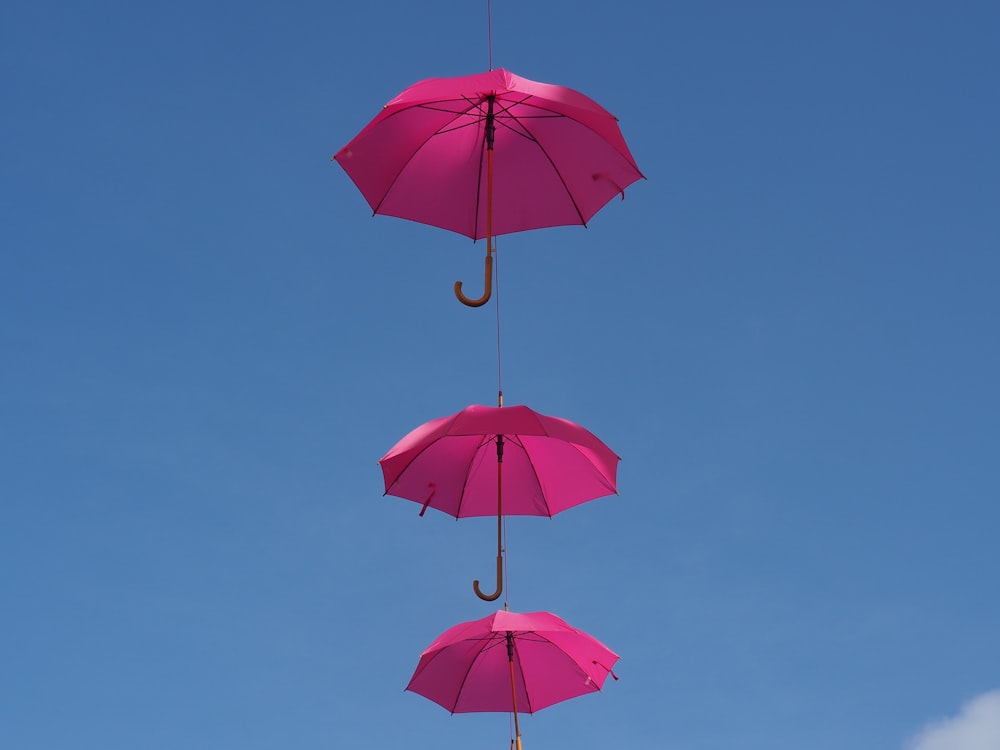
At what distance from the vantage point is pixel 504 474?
1327 centimetres

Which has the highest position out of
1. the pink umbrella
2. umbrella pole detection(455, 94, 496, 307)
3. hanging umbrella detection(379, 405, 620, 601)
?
umbrella pole detection(455, 94, 496, 307)

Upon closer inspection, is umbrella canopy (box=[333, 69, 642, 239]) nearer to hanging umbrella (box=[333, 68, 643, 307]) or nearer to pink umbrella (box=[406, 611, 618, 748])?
hanging umbrella (box=[333, 68, 643, 307])

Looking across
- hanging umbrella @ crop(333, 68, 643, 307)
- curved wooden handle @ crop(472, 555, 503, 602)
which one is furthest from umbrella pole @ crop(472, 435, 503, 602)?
hanging umbrella @ crop(333, 68, 643, 307)

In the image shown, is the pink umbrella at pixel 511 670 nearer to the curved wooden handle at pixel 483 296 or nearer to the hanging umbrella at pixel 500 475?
the hanging umbrella at pixel 500 475

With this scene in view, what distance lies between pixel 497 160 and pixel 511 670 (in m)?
5.04

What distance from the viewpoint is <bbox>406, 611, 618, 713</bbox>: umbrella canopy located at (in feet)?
43.5

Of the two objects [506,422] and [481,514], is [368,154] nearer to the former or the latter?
[506,422]

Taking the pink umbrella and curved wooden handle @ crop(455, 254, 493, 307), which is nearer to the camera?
curved wooden handle @ crop(455, 254, 493, 307)

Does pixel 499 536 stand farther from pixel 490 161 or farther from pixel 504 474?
pixel 490 161

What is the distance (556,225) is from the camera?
12.5 m

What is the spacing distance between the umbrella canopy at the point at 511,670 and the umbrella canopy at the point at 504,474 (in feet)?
4.02

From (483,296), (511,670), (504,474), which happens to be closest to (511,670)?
(511,670)

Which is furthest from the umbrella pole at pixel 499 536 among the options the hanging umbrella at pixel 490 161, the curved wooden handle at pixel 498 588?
the hanging umbrella at pixel 490 161

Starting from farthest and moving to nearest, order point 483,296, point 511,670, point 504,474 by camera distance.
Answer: point 511,670
point 504,474
point 483,296
